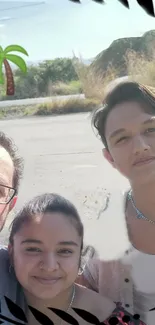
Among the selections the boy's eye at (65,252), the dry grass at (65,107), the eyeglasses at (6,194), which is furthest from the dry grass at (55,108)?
the boy's eye at (65,252)

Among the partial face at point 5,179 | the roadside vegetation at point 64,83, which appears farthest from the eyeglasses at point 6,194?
the roadside vegetation at point 64,83

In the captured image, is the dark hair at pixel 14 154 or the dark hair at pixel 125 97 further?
the dark hair at pixel 14 154

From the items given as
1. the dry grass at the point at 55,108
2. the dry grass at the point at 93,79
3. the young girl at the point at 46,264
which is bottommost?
the young girl at the point at 46,264

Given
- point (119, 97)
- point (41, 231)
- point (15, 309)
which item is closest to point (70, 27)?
point (119, 97)

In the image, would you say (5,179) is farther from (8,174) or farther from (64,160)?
(64,160)

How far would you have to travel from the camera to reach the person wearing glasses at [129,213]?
39.1 inches

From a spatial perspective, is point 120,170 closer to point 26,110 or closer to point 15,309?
point 26,110

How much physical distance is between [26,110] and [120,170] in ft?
1.08

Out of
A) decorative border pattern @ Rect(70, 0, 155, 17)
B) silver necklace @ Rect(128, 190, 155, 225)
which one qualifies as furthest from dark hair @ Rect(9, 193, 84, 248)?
decorative border pattern @ Rect(70, 0, 155, 17)

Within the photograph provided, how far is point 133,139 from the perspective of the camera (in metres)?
1.00

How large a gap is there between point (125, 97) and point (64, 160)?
0.26 metres

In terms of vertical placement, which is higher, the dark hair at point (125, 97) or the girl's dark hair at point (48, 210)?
the dark hair at point (125, 97)

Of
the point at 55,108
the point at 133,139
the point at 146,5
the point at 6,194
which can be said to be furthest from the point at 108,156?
the point at 146,5

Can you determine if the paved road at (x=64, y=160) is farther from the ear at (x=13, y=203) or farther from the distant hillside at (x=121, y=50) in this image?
the distant hillside at (x=121, y=50)
